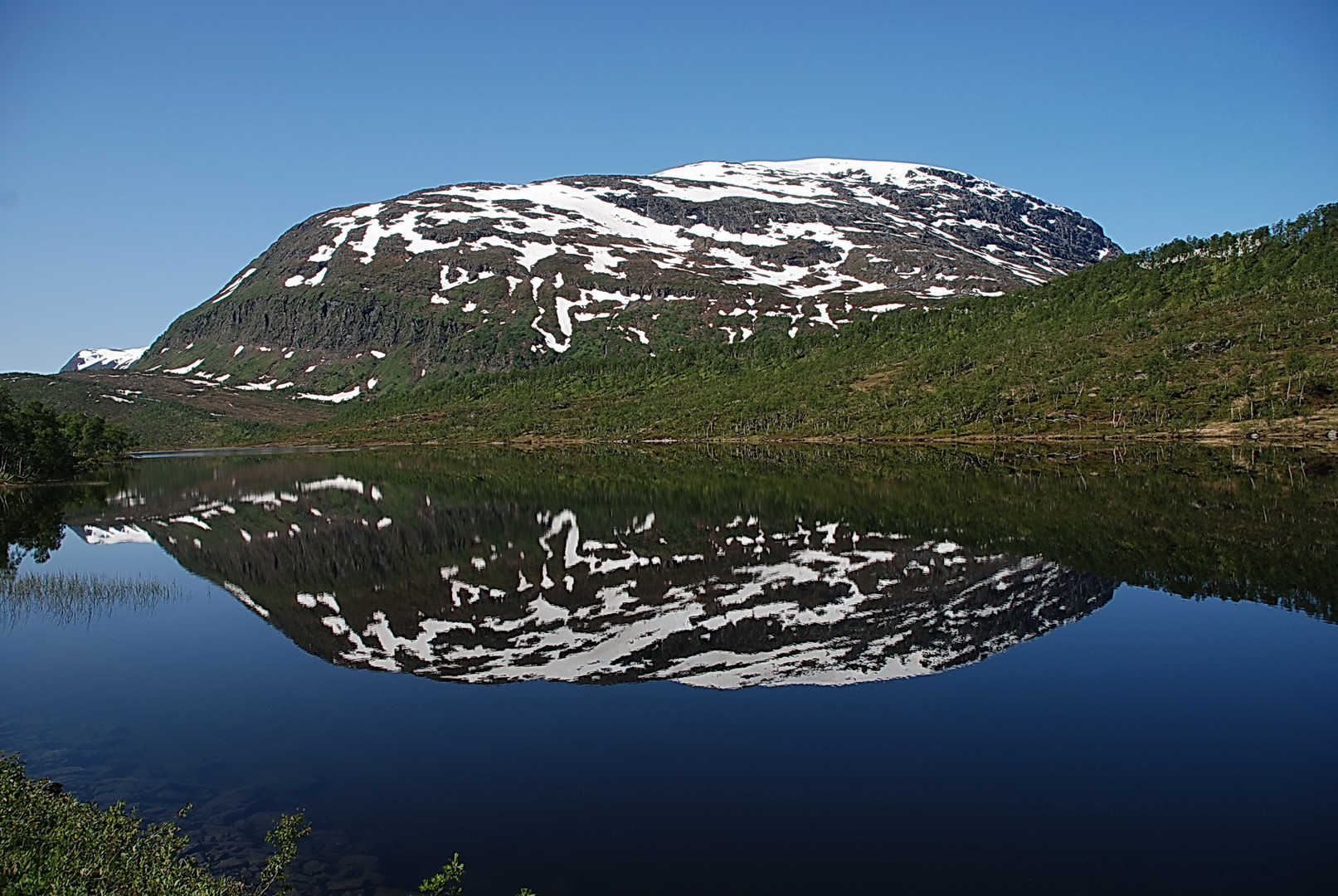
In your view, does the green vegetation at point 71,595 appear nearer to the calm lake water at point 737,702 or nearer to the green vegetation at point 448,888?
the calm lake water at point 737,702

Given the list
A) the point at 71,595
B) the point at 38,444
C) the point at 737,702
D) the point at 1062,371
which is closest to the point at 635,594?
the point at 737,702

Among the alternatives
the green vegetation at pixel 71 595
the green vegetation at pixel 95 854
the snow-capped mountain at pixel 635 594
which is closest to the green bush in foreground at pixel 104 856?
the green vegetation at pixel 95 854

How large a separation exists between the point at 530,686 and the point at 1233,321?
14171 cm

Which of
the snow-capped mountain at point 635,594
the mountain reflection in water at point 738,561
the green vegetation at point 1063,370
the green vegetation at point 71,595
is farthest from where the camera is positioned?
the green vegetation at point 1063,370

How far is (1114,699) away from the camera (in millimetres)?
19250

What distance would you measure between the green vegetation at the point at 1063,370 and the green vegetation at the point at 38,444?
76.1 metres

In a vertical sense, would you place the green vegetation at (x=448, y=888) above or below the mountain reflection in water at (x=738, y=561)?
below

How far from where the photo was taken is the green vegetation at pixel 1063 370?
11106cm

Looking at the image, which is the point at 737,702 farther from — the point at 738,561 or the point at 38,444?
the point at 38,444

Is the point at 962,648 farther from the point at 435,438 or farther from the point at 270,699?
the point at 435,438

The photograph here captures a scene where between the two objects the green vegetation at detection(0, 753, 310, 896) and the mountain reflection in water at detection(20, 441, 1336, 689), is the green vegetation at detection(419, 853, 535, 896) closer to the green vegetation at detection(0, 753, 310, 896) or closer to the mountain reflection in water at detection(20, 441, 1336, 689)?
the green vegetation at detection(0, 753, 310, 896)

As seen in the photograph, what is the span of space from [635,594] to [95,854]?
2136cm

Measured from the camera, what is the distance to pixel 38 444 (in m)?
99.9

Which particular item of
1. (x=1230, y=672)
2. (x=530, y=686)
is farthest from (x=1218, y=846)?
(x=530, y=686)
